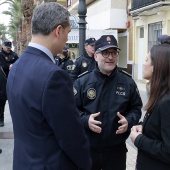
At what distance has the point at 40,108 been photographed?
1662mm

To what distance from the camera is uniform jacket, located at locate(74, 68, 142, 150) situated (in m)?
2.58

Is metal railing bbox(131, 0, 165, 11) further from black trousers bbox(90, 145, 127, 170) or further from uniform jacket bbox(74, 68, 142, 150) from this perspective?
black trousers bbox(90, 145, 127, 170)

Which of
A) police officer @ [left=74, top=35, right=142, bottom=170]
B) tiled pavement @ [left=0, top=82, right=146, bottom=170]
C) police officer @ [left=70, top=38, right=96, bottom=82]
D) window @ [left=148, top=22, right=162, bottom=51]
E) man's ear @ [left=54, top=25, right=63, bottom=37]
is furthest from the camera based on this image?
window @ [left=148, top=22, right=162, bottom=51]

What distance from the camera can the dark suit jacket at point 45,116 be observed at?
1649 millimetres

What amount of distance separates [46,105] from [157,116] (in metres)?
0.80

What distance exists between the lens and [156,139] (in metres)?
2.03

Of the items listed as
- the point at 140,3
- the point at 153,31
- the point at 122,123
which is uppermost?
the point at 140,3

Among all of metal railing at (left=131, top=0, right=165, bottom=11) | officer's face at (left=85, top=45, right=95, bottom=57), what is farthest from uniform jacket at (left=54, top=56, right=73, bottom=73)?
metal railing at (left=131, top=0, right=165, bottom=11)

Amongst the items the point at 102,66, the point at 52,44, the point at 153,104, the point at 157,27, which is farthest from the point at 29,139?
the point at 157,27

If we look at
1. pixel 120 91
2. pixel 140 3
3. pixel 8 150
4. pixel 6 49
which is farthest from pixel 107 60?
pixel 140 3

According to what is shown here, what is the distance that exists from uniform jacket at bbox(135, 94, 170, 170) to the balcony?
38.6 ft

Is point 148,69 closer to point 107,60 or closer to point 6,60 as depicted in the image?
point 107,60

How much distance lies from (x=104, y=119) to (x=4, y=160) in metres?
2.73

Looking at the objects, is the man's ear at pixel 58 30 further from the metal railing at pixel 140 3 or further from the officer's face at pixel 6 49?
the metal railing at pixel 140 3
